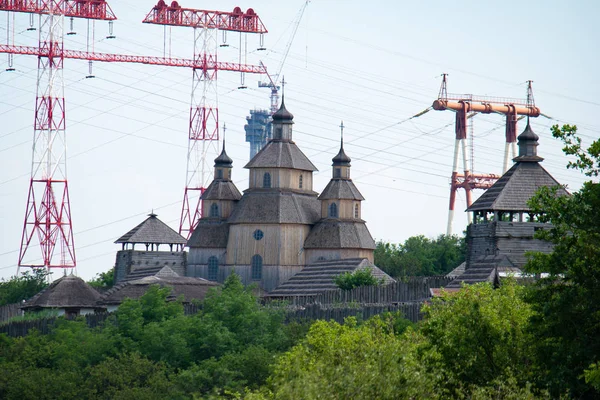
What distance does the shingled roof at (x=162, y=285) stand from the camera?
81.1 m

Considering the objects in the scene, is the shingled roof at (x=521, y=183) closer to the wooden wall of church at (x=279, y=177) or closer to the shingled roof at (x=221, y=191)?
the wooden wall of church at (x=279, y=177)

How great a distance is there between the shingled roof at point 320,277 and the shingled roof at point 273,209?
524 centimetres

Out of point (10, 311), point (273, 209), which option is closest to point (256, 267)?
point (273, 209)

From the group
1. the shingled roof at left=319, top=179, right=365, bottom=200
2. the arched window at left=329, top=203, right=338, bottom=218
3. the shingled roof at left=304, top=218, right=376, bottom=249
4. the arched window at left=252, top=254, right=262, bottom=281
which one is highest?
the shingled roof at left=319, top=179, right=365, bottom=200

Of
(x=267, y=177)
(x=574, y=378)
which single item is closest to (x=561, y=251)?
(x=574, y=378)

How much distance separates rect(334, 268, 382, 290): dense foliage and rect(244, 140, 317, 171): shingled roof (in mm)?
15536

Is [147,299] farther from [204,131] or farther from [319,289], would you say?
[204,131]

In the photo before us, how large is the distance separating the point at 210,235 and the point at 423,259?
2111 centimetres

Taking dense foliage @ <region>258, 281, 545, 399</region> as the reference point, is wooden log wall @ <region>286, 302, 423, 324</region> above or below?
above

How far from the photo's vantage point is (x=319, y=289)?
7938 cm

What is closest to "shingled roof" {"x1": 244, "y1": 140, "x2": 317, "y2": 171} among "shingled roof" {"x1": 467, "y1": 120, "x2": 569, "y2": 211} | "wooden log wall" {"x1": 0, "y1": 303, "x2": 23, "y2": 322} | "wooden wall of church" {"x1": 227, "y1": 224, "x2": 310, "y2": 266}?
"wooden wall of church" {"x1": 227, "y1": 224, "x2": 310, "y2": 266}

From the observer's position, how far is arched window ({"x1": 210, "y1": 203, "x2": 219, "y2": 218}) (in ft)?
312

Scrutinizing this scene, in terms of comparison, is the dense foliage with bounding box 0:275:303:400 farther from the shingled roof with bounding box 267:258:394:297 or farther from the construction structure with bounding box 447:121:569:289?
the construction structure with bounding box 447:121:569:289

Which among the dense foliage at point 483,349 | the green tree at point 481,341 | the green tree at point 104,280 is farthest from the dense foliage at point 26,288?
the green tree at point 481,341
